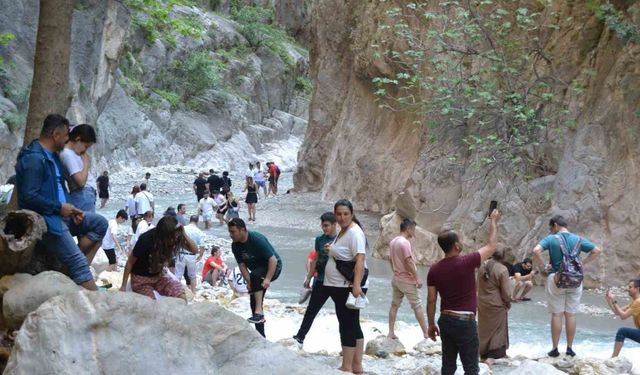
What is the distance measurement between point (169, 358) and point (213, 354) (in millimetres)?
269

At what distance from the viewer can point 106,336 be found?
481 centimetres

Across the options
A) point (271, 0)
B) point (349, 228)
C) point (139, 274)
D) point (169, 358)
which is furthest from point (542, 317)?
point (271, 0)

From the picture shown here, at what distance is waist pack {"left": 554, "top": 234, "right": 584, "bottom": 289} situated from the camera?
938cm

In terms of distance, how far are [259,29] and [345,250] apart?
189 feet

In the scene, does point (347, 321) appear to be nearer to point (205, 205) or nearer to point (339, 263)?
point (339, 263)

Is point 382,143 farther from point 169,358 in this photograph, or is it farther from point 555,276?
point 169,358

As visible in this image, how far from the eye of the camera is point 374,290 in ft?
52.6

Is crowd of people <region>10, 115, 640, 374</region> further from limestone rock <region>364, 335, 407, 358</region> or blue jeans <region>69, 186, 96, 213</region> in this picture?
limestone rock <region>364, 335, 407, 358</region>

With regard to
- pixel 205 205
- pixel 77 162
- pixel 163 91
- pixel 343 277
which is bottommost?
pixel 205 205

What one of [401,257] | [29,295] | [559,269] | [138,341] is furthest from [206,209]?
[138,341]

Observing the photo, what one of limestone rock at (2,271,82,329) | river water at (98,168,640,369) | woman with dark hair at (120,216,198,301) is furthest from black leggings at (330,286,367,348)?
river water at (98,168,640,369)

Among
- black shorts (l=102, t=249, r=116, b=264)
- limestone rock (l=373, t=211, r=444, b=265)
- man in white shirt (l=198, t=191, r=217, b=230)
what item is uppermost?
limestone rock (l=373, t=211, r=444, b=265)

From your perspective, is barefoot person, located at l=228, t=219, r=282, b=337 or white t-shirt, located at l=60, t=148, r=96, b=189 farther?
barefoot person, located at l=228, t=219, r=282, b=337

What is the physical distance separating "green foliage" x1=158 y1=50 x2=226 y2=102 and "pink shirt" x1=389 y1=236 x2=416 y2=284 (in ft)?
148
